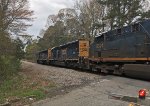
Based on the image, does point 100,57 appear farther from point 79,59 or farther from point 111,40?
point 79,59

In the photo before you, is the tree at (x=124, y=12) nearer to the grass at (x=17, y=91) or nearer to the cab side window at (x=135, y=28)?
the cab side window at (x=135, y=28)

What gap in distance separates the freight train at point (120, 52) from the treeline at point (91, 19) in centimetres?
650

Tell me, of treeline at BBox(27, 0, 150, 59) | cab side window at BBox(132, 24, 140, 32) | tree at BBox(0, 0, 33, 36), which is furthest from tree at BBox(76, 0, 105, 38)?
cab side window at BBox(132, 24, 140, 32)

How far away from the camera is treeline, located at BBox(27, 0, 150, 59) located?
4912 centimetres

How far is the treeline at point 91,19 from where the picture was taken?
49125 mm

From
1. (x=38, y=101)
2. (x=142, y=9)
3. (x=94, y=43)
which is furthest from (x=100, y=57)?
(x=142, y=9)

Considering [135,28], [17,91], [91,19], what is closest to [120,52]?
[135,28]

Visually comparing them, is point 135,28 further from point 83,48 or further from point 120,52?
point 83,48

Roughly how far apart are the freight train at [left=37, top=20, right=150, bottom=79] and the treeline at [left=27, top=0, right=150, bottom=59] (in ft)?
21.3

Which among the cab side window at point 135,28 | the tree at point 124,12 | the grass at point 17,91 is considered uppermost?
the tree at point 124,12

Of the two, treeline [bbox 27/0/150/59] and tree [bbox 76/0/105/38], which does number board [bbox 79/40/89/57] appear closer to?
treeline [bbox 27/0/150/59]

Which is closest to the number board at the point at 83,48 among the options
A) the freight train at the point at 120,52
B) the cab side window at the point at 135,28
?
the freight train at the point at 120,52

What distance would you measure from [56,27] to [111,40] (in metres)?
64.8

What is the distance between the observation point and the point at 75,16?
71312 mm
